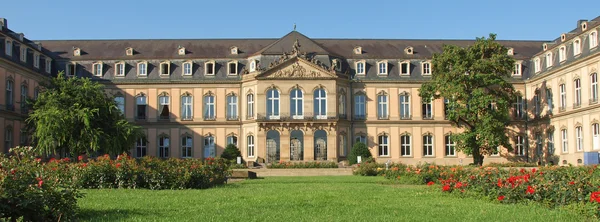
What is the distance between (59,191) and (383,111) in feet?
154

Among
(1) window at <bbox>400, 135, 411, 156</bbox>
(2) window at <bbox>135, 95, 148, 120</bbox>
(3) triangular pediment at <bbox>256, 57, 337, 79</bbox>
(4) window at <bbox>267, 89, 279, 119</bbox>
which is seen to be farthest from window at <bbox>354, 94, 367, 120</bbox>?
(2) window at <bbox>135, 95, 148, 120</bbox>

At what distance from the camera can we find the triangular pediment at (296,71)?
54438 millimetres

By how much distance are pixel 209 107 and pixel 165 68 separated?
484 centimetres

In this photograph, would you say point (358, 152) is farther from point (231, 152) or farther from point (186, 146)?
point (186, 146)

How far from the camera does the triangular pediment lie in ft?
179

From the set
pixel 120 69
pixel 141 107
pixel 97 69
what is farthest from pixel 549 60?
pixel 97 69

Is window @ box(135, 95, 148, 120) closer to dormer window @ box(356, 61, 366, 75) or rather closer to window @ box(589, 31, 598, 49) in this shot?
dormer window @ box(356, 61, 366, 75)

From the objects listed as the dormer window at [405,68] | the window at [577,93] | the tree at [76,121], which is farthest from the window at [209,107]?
the window at [577,93]

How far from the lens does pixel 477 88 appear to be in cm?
5025

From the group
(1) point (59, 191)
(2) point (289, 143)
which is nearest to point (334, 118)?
(2) point (289, 143)

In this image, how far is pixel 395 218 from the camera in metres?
13.8

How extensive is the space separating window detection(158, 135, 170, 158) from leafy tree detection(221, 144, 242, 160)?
609cm

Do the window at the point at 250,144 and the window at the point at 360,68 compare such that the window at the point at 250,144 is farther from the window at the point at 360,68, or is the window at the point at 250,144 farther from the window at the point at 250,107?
the window at the point at 360,68

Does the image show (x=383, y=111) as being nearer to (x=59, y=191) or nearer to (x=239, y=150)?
(x=239, y=150)
